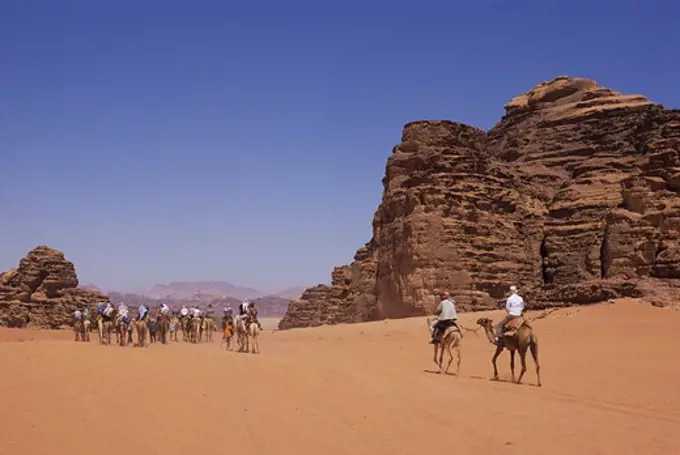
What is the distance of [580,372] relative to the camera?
54.4ft

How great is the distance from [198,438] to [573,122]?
61243 millimetres

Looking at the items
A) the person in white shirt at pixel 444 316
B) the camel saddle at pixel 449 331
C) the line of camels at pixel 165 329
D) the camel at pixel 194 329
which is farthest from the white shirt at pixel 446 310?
the camel at pixel 194 329

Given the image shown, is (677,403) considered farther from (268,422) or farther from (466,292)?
(466,292)

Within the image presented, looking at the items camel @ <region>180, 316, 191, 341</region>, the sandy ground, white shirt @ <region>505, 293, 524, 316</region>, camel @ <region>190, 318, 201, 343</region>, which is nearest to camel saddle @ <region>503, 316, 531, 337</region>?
white shirt @ <region>505, 293, 524, 316</region>

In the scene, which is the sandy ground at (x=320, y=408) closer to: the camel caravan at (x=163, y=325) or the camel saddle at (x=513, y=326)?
the camel saddle at (x=513, y=326)

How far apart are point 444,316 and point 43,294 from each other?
53976 millimetres

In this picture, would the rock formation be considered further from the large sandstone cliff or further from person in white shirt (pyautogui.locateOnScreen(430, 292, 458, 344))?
person in white shirt (pyautogui.locateOnScreen(430, 292, 458, 344))

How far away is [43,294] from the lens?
61.1m

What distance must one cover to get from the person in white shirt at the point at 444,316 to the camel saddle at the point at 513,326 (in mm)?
1327

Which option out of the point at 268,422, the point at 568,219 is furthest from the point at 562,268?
the point at 268,422

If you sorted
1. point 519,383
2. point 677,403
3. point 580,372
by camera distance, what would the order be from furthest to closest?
1. point 580,372
2. point 519,383
3. point 677,403

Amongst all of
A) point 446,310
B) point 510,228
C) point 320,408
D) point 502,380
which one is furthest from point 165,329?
point 320,408

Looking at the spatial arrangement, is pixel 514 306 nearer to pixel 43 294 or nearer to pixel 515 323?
pixel 515 323

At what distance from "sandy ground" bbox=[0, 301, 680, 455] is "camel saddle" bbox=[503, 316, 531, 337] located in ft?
3.85
